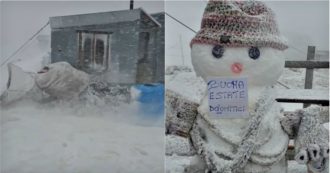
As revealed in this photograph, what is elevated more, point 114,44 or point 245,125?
point 114,44

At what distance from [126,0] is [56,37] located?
0.72 feet

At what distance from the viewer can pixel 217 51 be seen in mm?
1484

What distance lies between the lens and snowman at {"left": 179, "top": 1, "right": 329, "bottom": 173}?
1.46m

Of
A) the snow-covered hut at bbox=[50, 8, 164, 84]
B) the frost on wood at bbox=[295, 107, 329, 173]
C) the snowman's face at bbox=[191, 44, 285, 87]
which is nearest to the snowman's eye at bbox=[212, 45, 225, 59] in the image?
the snowman's face at bbox=[191, 44, 285, 87]

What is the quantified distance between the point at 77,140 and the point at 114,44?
0.93 feet

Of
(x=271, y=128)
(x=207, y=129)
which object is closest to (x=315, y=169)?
(x=271, y=128)

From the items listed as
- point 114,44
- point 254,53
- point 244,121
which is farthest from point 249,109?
point 114,44

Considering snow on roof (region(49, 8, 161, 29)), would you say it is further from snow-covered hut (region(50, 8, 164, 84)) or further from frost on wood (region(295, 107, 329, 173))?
frost on wood (region(295, 107, 329, 173))

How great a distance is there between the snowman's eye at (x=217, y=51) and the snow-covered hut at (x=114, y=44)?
18cm

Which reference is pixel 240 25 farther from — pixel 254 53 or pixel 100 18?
pixel 100 18

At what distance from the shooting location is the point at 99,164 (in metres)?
1.40

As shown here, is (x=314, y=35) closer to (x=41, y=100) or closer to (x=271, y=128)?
(x=271, y=128)

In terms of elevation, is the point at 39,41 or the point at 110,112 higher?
the point at 39,41

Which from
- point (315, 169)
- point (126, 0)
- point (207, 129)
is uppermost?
point (126, 0)
